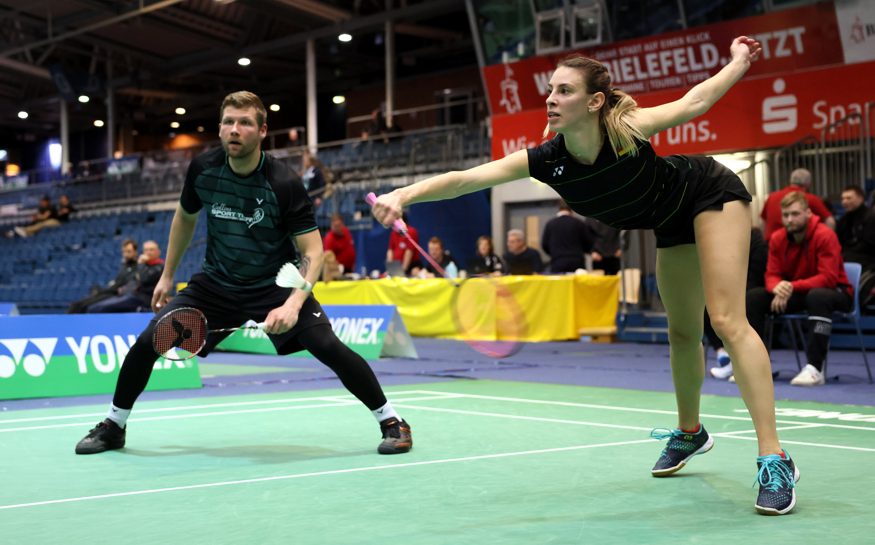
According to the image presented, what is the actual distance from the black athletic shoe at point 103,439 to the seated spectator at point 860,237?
8.68m

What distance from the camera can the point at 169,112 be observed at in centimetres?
4681

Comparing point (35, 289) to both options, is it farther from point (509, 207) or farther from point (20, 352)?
point (20, 352)

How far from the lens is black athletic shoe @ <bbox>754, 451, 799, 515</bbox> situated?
13.9 ft

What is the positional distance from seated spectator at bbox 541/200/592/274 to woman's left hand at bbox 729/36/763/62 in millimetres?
11739

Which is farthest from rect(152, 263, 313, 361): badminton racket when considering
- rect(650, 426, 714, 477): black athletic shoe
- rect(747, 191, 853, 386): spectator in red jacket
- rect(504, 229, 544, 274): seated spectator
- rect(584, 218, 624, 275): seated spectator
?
rect(584, 218, 624, 275): seated spectator

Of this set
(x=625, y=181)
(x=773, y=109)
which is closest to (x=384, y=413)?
(x=625, y=181)

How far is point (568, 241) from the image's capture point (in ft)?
55.1

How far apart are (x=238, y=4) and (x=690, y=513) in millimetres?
30913

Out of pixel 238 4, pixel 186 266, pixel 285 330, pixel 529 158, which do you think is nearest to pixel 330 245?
pixel 186 266

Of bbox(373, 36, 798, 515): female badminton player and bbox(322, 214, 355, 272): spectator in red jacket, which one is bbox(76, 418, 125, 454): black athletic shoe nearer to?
bbox(373, 36, 798, 515): female badminton player

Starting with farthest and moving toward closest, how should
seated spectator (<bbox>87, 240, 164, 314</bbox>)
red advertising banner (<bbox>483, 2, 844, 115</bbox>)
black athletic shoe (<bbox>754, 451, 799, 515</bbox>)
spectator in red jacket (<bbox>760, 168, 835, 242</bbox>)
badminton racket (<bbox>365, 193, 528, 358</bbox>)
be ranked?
red advertising banner (<bbox>483, 2, 844, 115</bbox>)
seated spectator (<bbox>87, 240, 164, 314</bbox>)
spectator in red jacket (<bbox>760, 168, 835, 242</bbox>)
badminton racket (<bbox>365, 193, 528, 358</bbox>)
black athletic shoe (<bbox>754, 451, 799, 515</bbox>)

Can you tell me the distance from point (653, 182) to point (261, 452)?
9.25 ft

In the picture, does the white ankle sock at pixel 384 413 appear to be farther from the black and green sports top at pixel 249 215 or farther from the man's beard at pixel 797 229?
the man's beard at pixel 797 229

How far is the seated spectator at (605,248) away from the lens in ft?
56.3
